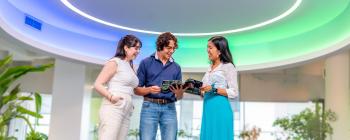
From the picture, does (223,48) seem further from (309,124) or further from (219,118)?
(309,124)

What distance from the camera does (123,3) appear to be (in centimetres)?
468

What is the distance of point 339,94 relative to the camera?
6387 mm

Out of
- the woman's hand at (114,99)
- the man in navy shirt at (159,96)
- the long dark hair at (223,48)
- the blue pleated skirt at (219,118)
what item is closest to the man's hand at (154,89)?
the man in navy shirt at (159,96)

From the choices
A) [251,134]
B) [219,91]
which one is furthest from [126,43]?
[251,134]

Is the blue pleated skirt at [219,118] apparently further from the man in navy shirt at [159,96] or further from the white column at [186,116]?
the white column at [186,116]

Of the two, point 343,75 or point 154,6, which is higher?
point 154,6

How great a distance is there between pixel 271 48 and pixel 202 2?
2.12m

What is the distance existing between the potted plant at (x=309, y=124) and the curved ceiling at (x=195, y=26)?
155 centimetres

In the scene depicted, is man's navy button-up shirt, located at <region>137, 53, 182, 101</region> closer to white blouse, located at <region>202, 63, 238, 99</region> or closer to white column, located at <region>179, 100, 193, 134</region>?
white blouse, located at <region>202, 63, 238, 99</region>

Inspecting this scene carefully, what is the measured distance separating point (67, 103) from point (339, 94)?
4.68m

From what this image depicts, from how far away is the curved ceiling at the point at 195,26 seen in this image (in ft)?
15.4

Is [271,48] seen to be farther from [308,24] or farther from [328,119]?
[328,119]

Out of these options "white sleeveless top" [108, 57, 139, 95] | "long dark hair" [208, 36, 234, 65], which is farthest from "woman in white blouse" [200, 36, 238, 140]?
"white sleeveless top" [108, 57, 139, 95]

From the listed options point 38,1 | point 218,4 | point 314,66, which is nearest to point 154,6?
point 218,4
